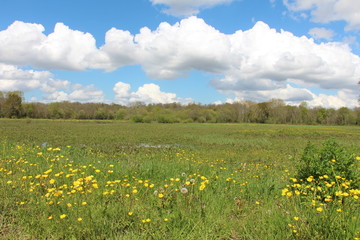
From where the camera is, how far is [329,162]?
Answer: 4.78 meters

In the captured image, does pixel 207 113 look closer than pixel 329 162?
No

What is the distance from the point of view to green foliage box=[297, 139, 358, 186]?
4.68 meters

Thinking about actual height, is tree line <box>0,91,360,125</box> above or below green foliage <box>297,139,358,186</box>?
above

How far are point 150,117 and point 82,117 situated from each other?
45782 mm

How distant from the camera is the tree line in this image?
93.2 metres

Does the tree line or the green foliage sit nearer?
the green foliage

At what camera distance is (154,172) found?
7.09 m

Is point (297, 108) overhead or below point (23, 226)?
overhead

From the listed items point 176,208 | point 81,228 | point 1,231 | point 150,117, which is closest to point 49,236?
point 81,228

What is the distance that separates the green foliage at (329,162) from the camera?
468 cm

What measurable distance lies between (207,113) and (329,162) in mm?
102748

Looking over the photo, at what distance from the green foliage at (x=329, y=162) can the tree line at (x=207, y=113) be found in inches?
3337

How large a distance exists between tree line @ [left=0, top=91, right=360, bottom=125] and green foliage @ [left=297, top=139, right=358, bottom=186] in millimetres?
84764

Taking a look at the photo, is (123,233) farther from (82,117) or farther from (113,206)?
(82,117)
